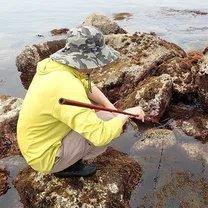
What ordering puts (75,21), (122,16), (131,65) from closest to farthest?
(131,65), (75,21), (122,16)

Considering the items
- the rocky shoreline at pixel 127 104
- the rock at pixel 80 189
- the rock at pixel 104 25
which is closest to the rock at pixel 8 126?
the rocky shoreline at pixel 127 104

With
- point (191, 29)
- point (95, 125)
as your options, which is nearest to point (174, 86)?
point (95, 125)

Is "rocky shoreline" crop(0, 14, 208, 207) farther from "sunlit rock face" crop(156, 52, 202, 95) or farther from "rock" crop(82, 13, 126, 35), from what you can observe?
"rock" crop(82, 13, 126, 35)

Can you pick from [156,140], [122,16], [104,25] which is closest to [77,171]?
[156,140]

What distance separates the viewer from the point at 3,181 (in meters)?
7.09

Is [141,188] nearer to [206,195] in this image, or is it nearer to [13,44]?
[206,195]

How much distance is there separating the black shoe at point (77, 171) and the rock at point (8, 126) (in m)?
2.18

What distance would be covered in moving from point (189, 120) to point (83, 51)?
4639mm

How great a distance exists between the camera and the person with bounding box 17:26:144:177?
477 centimetres

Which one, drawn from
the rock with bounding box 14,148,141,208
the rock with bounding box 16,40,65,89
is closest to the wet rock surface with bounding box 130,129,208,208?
the rock with bounding box 14,148,141,208

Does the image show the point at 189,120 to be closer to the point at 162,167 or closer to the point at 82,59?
the point at 162,167

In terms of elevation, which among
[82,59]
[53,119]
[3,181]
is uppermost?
[82,59]

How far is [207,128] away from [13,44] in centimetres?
1530

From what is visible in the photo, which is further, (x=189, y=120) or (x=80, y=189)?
(x=189, y=120)
